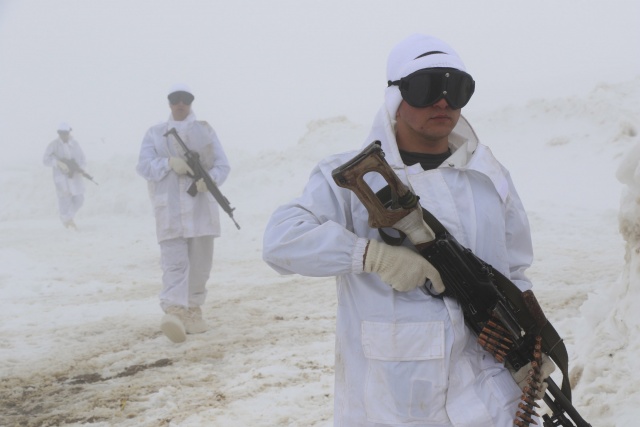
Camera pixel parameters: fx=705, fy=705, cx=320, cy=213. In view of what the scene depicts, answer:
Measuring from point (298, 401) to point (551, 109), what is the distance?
44.9 ft

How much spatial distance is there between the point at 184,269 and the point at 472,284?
12.8 ft

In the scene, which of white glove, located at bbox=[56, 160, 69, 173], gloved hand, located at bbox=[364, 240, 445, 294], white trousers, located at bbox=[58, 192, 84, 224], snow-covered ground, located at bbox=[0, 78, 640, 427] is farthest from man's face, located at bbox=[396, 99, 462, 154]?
white trousers, located at bbox=[58, 192, 84, 224]

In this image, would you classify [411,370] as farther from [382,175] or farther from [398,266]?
[382,175]

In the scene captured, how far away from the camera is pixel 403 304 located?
1.82 m

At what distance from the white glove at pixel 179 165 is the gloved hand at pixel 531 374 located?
13.0 ft

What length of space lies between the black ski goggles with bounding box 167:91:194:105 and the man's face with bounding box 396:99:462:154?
13.0 feet

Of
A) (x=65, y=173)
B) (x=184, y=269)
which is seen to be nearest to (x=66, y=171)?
(x=65, y=173)

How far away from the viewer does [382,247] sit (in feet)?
5.78

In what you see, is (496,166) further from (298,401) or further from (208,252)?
(208,252)

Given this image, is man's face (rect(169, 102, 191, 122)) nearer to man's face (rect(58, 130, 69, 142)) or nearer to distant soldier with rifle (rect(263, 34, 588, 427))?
distant soldier with rifle (rect(263, 34, 588, 427))

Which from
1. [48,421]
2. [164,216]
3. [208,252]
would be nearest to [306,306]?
[208,252]

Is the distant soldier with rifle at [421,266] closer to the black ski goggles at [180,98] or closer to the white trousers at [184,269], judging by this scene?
the white trousers at [184,269]

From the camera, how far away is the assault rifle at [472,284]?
1.76 metres

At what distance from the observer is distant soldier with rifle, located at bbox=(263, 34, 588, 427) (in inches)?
69.7
